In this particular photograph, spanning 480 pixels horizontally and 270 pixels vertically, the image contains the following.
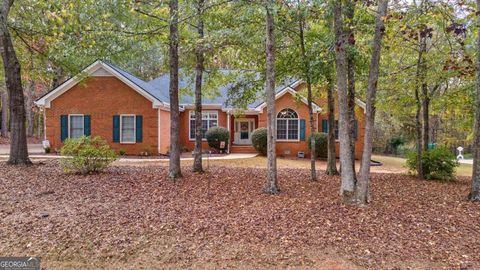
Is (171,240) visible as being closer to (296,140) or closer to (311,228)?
(311,228)

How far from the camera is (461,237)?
202 inches

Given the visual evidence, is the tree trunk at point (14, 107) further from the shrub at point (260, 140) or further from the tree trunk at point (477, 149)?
the tree trunk at point (477, 149)

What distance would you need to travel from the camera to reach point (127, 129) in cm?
1820

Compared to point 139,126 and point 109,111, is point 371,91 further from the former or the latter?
point 109,111

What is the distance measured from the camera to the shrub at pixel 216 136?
1912 cm

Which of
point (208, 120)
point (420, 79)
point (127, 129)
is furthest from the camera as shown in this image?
point (208, 120)

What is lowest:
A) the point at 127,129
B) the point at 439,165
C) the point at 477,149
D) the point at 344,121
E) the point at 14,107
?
the point at 439,165

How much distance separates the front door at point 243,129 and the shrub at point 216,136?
260 cm

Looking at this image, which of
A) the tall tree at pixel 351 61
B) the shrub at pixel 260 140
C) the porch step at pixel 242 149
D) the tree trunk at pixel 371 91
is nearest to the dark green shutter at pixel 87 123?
the porch step at pixel 242 149

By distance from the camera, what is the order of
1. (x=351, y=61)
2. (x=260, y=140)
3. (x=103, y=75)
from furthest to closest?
(x=260, y=140)
(x=103, y=75)
(x=351, y=61)

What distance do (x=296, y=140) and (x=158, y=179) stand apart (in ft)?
37.5

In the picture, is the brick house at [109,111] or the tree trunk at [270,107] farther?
the brick house at [109,111]

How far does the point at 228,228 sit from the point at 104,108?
48.7ft

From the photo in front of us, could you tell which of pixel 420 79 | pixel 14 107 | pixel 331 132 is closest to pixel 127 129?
pixel 14 107
